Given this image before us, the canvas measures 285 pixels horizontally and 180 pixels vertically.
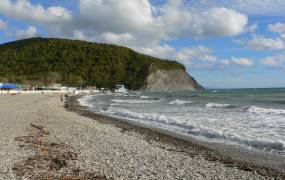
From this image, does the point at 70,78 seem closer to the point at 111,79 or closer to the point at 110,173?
the point at 111,79

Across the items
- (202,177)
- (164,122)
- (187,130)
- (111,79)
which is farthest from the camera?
(111,79)

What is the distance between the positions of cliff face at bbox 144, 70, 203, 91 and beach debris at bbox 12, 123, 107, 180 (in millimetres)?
166532

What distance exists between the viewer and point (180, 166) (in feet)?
33.7

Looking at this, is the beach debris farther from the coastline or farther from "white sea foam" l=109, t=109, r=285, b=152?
"white sea foam" l=109, t=109, r=285, b=152

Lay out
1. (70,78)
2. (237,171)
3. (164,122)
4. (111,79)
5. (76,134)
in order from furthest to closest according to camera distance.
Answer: (111,79) < (70,78) < (164,122) < (76,134) < (237,171)

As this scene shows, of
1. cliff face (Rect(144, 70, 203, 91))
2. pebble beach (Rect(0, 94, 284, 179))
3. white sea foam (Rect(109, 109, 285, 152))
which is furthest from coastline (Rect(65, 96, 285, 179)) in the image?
cliff face (Rect(144, 70, 203, 91))

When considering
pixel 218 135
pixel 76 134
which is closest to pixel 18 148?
pixel 76 134

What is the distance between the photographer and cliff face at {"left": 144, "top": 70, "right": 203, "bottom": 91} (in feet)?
605

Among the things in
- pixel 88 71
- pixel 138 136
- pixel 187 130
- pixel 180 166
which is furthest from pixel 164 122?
pixel 88 71

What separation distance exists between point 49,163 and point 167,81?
A: 182 m

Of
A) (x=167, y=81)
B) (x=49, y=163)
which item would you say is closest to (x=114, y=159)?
(x=49, y=163)

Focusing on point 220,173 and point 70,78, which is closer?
point 220,173

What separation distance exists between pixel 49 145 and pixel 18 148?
1.22 m

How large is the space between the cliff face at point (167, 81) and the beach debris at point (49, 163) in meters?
167
